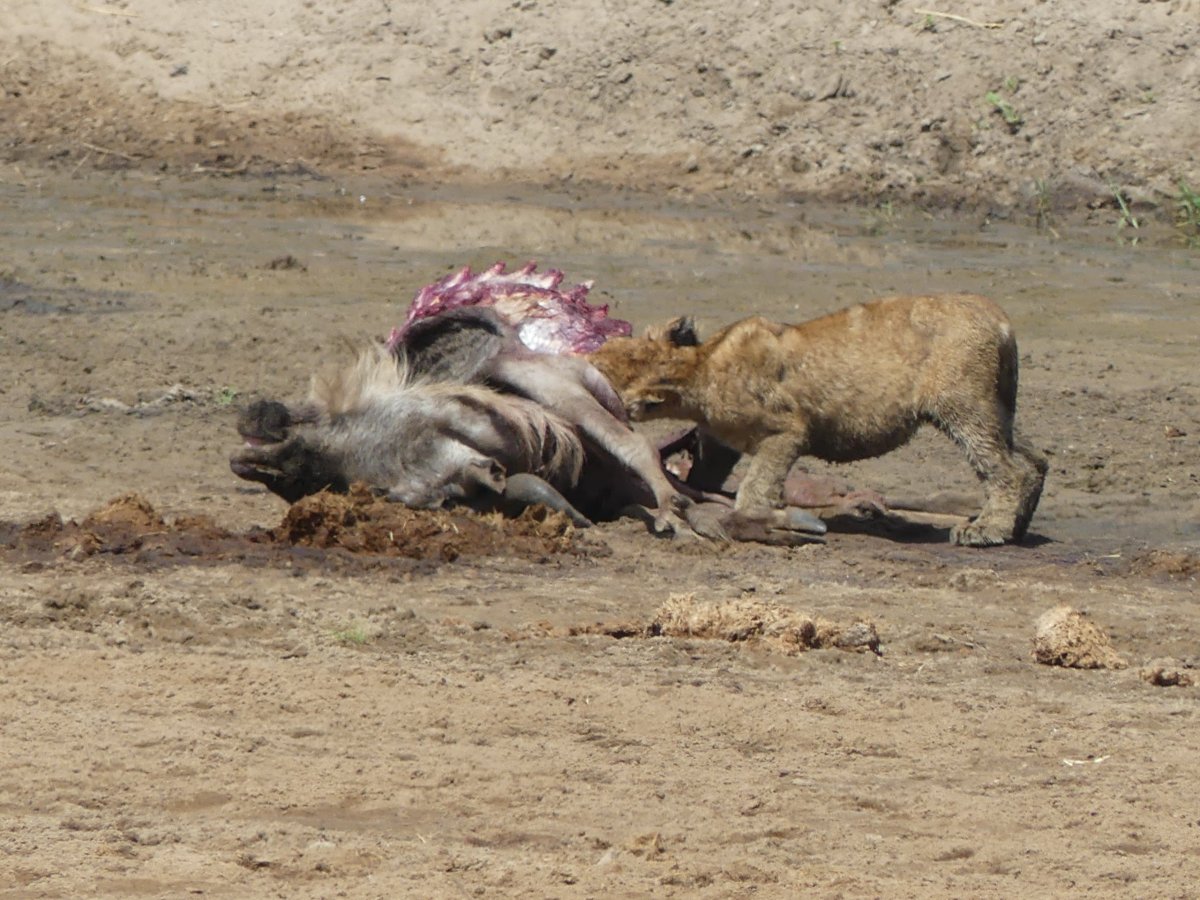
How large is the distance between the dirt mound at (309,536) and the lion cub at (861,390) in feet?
2.67

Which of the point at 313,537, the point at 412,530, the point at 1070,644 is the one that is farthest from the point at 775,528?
the point at 1070,644

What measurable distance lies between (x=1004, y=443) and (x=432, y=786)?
13.6 feet

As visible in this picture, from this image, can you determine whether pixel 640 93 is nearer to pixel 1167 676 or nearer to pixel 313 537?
pixel 313 537

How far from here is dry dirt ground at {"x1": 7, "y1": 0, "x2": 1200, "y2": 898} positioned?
519 centimetres

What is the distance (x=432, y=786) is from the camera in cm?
541

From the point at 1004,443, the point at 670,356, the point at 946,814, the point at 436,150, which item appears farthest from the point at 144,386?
the point at 436,150

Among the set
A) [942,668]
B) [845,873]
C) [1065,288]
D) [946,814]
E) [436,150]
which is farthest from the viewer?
[436,150]

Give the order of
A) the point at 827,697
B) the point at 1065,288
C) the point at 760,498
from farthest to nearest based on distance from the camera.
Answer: the point at 1065,288 → the point at 760,498 → the point at 827,697

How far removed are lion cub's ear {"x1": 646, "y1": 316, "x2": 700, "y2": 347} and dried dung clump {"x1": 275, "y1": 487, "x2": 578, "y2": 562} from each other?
0.99 meters

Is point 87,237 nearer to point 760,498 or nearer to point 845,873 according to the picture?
point 760,498

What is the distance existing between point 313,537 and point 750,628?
6.36ft

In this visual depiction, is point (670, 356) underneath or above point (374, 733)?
above

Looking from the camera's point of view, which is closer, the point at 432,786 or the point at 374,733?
the point at 432,786

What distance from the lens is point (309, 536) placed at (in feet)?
26.6
